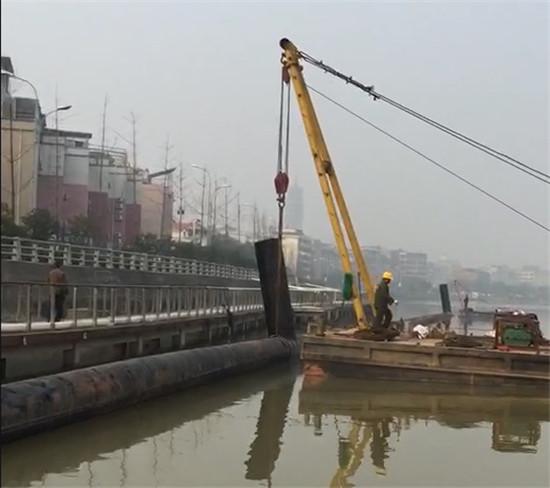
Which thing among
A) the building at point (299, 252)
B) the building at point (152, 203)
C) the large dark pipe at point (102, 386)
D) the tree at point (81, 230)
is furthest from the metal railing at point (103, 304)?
the building at point (299, 252)

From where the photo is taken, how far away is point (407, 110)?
71.9 feet

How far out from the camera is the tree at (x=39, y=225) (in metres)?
36.3

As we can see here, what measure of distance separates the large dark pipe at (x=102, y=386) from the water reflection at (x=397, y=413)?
7.65 feet

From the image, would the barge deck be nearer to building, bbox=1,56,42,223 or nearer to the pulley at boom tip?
the pulley at boom tip

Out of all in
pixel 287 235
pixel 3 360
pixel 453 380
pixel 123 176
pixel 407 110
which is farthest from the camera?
pixel 287 235

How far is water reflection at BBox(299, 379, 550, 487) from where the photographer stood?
11971 mm

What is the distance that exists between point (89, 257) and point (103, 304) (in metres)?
16.0

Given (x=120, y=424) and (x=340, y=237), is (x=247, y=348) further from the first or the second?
(x=120, y=424)

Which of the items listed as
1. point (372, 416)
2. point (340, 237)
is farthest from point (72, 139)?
point (372, 416)

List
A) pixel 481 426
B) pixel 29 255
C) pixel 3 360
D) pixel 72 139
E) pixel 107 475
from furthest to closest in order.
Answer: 1. pixel 72 139
2. pixel 29 255
3. pixel 481 426
4. pixel 3 360
5. pixel 107 475

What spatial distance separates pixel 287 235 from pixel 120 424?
7308cm

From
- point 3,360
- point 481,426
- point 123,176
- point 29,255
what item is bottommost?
point 481,426

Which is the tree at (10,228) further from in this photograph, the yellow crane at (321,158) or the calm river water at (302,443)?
the calm river water at (302,443)

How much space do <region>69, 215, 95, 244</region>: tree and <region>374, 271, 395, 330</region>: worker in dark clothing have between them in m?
28.8
